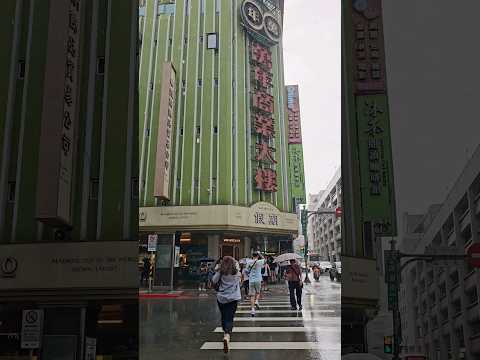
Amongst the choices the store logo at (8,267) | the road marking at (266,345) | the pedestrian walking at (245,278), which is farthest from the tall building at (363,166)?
the pedestrian walking at (245,278)

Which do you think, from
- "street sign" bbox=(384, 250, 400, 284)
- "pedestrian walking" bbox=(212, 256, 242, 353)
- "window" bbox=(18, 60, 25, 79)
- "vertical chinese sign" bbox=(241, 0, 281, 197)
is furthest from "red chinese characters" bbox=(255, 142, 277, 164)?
"window" bbox=(18, 60, 25, 79)

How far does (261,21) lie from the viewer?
5.06 meters

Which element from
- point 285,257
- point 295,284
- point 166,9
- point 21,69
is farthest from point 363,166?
point 285,257

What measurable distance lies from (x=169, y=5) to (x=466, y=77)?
117 inches

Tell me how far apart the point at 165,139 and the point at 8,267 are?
1429 mm

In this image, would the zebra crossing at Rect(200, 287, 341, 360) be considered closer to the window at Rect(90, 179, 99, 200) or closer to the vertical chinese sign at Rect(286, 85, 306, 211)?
the vertical chinese sign at Rect(286, 85, 306, 211)

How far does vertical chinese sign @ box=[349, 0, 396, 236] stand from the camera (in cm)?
268

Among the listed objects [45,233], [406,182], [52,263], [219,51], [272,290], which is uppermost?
[219,51]

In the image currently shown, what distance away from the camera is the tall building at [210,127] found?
318cm

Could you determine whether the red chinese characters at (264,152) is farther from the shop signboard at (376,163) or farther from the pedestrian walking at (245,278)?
the shop signboard at (376,163)

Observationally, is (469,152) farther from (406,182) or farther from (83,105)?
(83,105)

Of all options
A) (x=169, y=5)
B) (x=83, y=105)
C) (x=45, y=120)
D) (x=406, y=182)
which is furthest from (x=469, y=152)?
(x=169, y=5)

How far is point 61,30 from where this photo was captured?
250 cm

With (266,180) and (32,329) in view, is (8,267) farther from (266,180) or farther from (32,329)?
(266,180)
